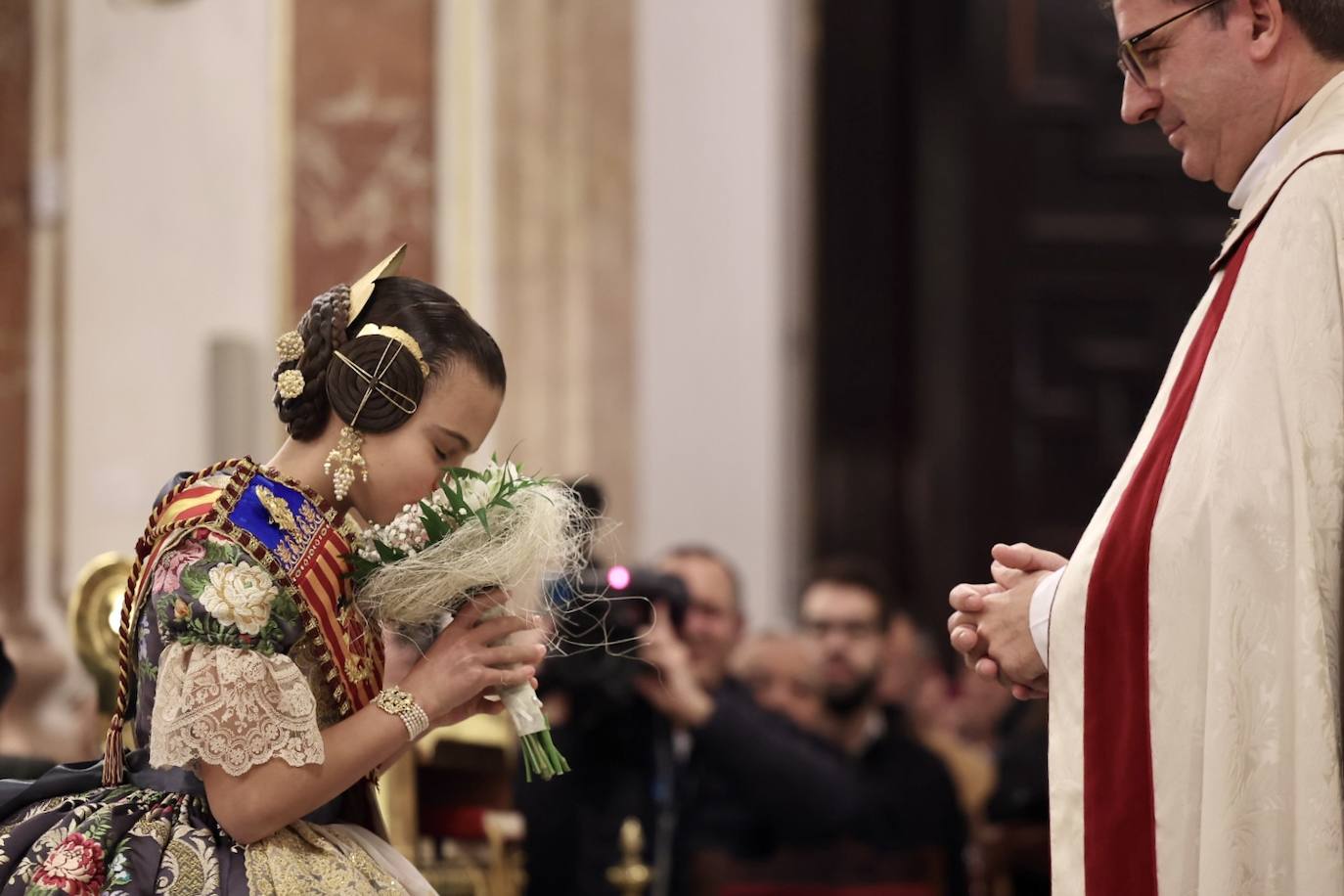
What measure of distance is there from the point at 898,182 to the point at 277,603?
8.35 meters

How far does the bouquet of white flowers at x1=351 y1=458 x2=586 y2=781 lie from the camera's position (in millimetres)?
2895

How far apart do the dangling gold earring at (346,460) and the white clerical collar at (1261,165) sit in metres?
1.29

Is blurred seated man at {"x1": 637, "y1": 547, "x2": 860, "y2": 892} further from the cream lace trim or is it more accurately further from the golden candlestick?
the cream lace trim

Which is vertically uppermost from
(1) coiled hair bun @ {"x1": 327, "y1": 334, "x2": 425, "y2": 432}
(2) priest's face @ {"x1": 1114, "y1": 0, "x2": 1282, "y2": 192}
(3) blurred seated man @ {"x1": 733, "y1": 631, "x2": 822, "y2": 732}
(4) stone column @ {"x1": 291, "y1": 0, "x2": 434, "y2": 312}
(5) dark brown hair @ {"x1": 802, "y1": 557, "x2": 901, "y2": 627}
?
(4) stone column @ {"x1": 291, "y1": 0, "x2": 434, "y2": 312}

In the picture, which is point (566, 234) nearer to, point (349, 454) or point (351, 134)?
point (351, 134)

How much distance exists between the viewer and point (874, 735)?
20.1 feet

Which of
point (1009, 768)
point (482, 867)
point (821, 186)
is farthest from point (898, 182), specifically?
point (482, 867)

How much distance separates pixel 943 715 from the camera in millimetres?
9109

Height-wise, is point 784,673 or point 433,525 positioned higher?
point 433,525

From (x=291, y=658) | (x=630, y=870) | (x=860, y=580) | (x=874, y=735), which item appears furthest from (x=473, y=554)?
(x=860, y=580)

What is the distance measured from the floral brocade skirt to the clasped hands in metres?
0.90

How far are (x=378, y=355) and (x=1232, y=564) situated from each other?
1.18 m

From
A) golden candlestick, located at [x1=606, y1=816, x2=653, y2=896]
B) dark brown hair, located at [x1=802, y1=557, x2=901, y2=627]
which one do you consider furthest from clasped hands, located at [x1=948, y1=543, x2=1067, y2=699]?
dark brown hair, located at [x1=802, y1=557, x2=901, y2=627]

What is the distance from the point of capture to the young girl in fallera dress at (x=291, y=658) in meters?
2.72
